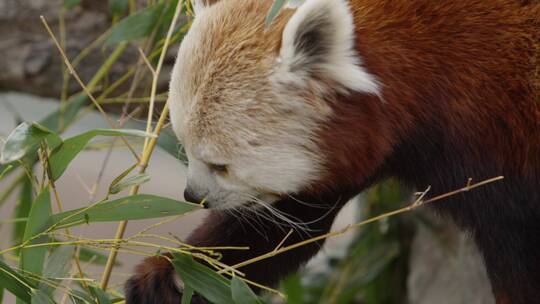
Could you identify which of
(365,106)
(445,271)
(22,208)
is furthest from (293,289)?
(365,106)

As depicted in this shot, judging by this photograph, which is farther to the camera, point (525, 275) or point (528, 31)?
point (525, 275)

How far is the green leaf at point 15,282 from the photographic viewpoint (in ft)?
7.29

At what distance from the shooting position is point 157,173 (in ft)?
21.2

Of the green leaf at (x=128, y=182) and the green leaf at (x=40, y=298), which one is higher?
the green leaf at (x=128, y=182)

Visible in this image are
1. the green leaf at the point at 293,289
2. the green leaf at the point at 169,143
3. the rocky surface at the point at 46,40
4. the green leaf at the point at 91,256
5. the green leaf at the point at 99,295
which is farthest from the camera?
the green leaf at the point at 293,289

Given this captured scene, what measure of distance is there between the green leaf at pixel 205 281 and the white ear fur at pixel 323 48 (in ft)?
1.51

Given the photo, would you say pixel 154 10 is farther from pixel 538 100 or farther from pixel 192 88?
pixel 538 100

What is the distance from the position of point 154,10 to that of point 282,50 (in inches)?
36.0

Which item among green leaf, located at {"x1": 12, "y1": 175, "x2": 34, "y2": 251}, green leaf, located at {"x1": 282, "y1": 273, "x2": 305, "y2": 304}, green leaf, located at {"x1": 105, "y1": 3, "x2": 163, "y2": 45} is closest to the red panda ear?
green leaf, located at {"x1": 105, "y1": 3, "x2": 163, "y2": 45}

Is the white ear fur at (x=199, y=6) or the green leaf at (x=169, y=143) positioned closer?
the white ear fur at (x=199, y=6)

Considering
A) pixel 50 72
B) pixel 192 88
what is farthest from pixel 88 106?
pixel 192 88

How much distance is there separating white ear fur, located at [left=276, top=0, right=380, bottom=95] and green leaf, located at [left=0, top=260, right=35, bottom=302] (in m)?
0.72

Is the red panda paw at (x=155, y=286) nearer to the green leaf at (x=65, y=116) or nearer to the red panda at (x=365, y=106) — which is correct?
the red panda at (x=365, y=106)

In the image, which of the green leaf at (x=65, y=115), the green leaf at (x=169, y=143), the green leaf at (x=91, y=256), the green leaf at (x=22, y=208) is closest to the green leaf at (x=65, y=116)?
the green leaf at (x=65, y=115)
